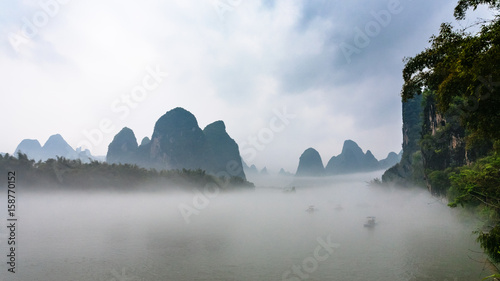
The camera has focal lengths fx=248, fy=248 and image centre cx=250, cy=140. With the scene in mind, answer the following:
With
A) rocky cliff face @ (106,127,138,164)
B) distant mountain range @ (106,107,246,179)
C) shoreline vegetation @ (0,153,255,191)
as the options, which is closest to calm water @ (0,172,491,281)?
shoreline vegetation @ (0,153,255,191)

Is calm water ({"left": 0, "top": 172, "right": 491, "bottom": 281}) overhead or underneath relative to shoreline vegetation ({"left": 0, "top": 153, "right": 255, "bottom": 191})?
underneath

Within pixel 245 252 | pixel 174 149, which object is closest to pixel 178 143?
pixel 174 149

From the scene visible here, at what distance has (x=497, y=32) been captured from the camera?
542cm

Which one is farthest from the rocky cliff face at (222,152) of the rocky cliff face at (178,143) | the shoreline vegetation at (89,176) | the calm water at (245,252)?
the calm water at (245,252)

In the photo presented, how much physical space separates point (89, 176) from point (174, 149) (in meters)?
68.8

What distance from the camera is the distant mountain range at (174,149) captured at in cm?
13925

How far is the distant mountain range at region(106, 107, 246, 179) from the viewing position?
139 metres

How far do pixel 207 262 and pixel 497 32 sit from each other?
19.8 meters

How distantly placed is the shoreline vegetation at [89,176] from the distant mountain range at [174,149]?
165ft

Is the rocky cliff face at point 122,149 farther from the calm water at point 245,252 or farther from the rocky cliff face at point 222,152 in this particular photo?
the calm water at point 245,252

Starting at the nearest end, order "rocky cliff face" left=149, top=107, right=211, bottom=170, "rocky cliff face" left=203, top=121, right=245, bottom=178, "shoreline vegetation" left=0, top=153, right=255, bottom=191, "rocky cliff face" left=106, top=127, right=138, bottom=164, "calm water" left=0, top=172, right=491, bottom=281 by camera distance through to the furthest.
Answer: "calm water" left=0, top=172, right=491, bottom=281 < "shoreline vegetation" left=0, top=153, right=255, bottom=191 < "rocky cliff face" left=149, top=107, right=211, bottom=170 < "rocky cliff face" left=106, top=127, right=138, bottom=164 < "rocky cliff face" left=203, top=121, right=245, bottom=178

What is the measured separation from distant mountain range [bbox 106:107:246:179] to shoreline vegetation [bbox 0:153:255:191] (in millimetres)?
50399

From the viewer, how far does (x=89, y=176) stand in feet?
231

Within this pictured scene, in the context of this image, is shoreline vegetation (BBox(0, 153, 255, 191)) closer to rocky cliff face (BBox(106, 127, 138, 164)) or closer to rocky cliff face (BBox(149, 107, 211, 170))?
rocky cliff face (BBox(149, 107, 211, 170))
